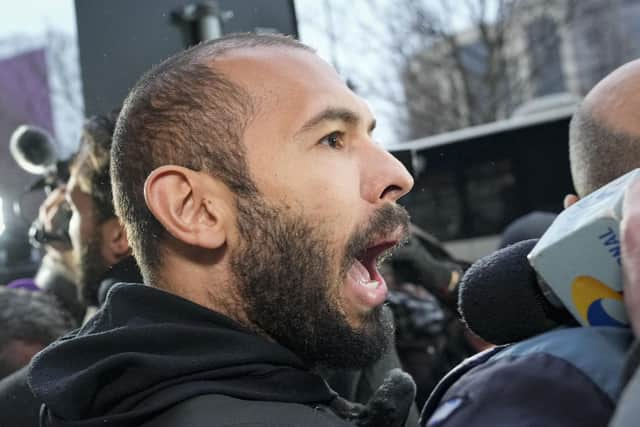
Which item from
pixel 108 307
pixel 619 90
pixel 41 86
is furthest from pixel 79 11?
pixel 41 86

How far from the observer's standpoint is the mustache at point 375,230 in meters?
1.69

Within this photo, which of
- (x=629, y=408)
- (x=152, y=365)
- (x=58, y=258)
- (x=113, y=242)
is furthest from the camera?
(x=58, y=258)

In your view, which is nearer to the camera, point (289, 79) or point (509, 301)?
point (509, 301)

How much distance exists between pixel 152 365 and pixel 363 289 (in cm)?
51

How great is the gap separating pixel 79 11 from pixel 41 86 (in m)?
15.9

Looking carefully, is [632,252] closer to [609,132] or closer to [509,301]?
[509,301]

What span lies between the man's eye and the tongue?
10.7 inches

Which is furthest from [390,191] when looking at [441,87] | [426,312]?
[441,87]

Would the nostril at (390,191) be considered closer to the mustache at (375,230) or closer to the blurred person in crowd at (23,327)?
the mustache at (375,230)

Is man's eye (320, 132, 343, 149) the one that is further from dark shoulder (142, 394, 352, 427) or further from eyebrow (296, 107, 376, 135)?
dark shoulder (142, 394, 352, 427)

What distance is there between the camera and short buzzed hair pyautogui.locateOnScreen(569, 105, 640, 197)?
1758mm

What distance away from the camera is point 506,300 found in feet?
4.37

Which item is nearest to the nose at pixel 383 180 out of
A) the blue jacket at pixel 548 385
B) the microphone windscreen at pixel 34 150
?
the blue jacket at pixel 548 385

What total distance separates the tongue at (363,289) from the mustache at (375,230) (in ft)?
0.12
